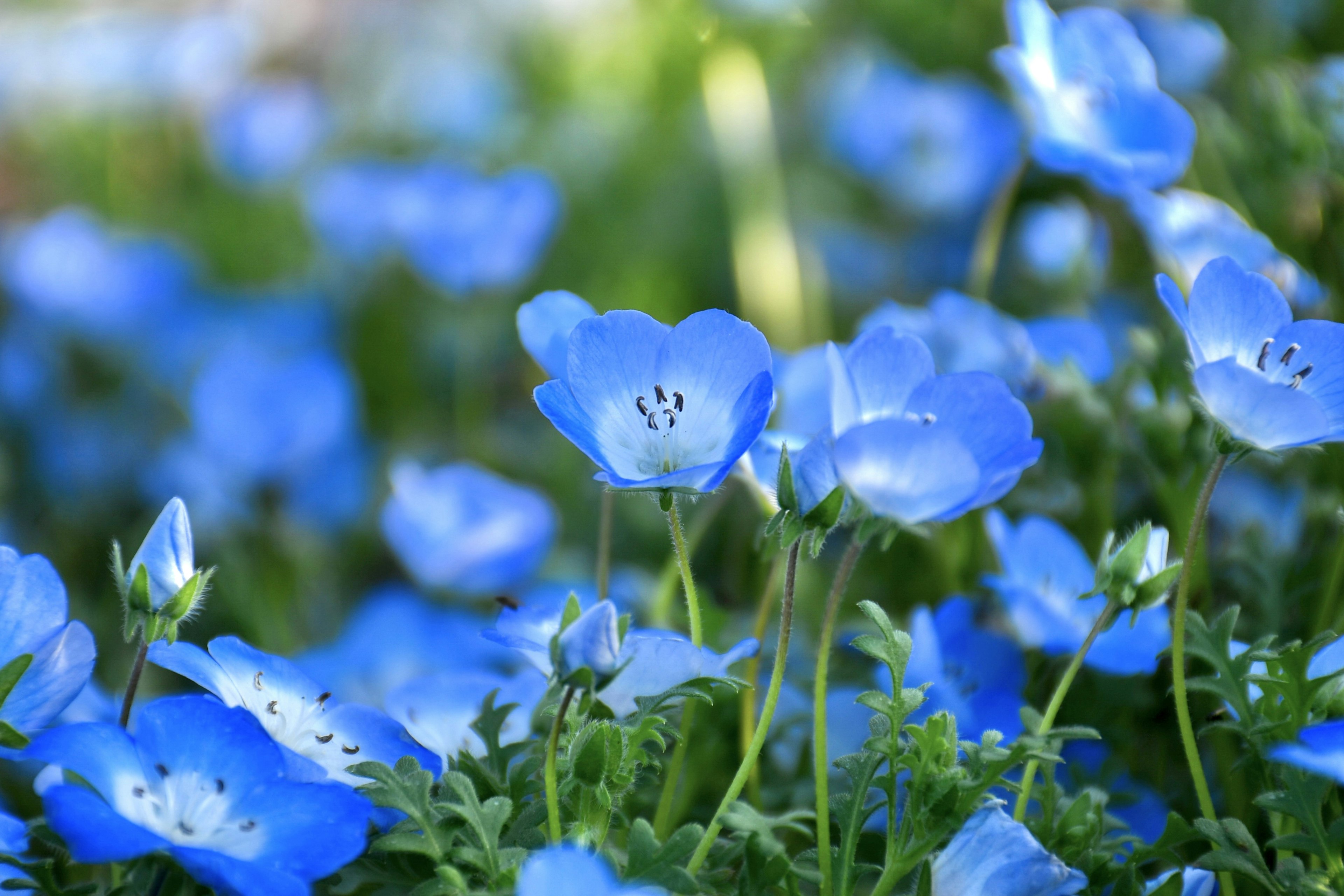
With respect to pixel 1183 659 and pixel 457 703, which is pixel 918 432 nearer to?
pixel 1183 659

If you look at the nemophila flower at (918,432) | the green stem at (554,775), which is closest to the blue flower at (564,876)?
the green stem at (554,775)

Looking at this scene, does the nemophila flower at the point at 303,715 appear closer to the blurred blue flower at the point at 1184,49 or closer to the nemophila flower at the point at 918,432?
the nemophila flower at the point at 918,432

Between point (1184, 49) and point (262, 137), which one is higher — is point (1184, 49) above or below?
above

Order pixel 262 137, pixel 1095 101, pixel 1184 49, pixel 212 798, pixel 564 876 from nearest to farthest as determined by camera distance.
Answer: pixel 564 876
pixel 212 798
pixel 1095 101
pixel 1184 49
pixel 262 137

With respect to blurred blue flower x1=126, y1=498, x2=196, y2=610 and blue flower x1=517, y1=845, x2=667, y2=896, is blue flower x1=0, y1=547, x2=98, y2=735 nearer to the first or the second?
blurred blue flower x1=126, y1=498, x2=196, y2=610

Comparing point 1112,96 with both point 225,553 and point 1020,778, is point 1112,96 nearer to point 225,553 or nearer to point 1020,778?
point 1020,778

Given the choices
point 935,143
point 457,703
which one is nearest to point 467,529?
point 457,703

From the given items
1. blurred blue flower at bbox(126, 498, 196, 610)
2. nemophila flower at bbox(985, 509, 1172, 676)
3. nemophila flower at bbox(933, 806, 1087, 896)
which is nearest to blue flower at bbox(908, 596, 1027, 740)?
nemophila flower at bbox(985, 509, 1172, 676)
